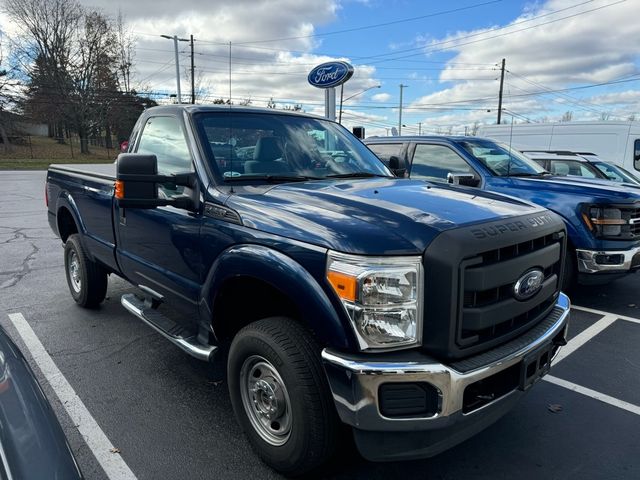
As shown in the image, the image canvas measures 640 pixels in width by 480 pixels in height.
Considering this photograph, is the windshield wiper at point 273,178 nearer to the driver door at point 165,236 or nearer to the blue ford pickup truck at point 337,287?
the blue ford pickup truck at point 337,287

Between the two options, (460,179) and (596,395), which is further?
(460,179)

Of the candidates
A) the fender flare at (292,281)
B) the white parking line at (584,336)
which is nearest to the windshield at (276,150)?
the fender flare at (292,281)

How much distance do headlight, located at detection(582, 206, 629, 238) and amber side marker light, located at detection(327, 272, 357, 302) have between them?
14.5 ft

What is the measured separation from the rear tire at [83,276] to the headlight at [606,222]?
5456 mm

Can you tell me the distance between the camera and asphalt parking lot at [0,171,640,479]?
8.70ft

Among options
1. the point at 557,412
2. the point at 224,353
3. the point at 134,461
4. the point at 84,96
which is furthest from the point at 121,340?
the point at 84,96

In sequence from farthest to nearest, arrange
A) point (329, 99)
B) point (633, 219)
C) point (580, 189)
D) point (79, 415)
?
point (329, 99), point (580, 189), point (633, 219), point (79, 415)

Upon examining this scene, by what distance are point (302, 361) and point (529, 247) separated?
133 cm

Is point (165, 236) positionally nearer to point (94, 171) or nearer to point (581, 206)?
point (94, 171)

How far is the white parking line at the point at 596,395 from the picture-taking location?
11.0 ft

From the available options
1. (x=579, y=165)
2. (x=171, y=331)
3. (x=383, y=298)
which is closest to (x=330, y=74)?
(x=579, y=165)

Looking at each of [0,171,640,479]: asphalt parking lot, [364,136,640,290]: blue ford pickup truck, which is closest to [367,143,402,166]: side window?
[364,136,640,290]: blue ford pickup truck

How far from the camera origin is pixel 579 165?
36.4 ft

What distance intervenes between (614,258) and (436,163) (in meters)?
2.66
